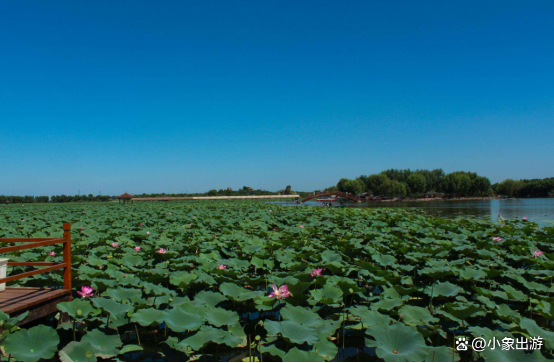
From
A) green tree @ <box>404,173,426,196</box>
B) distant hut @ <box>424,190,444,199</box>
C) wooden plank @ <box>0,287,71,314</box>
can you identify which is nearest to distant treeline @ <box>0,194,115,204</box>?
wooden plank @ <box>0,287,71,314</box>

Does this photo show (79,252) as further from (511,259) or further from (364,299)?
(511,259)

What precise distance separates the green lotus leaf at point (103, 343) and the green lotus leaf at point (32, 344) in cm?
20

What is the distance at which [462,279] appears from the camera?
11.9 feet

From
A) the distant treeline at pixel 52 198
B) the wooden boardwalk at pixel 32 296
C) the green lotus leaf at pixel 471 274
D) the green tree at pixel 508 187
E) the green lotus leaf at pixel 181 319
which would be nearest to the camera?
the green lotus leaf at pixel 181 319

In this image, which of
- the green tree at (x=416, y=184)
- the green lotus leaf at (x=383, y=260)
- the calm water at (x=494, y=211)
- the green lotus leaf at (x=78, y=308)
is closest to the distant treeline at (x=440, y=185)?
the green tree at (x=416, y=184)

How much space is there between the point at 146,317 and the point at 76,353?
506 millimetres

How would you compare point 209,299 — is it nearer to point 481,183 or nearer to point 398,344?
point 398,344

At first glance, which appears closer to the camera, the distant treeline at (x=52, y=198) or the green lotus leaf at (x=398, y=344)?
the green lotus leaf at (x=398, y=344)

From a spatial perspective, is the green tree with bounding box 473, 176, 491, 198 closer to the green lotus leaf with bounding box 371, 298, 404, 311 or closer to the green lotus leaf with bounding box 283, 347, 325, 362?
the green lotus leaf with bounding box 371, 298, 404, 311

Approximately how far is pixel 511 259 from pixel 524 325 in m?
3.26

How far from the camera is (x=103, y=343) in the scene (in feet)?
7.42

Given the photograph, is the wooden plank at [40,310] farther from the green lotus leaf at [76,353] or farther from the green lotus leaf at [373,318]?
the green lotus leaf at [373,318]

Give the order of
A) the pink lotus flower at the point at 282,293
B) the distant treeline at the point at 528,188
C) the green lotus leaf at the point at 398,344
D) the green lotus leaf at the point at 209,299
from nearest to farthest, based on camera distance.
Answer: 1. the green lotus leaf at the point at 398,344
2. the pink lotus flower at the point at 282,293
3. the green lotus leaf at the point at 209,299
4. the distant treeline at the point at 528,188

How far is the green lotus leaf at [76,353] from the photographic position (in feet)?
6.57
